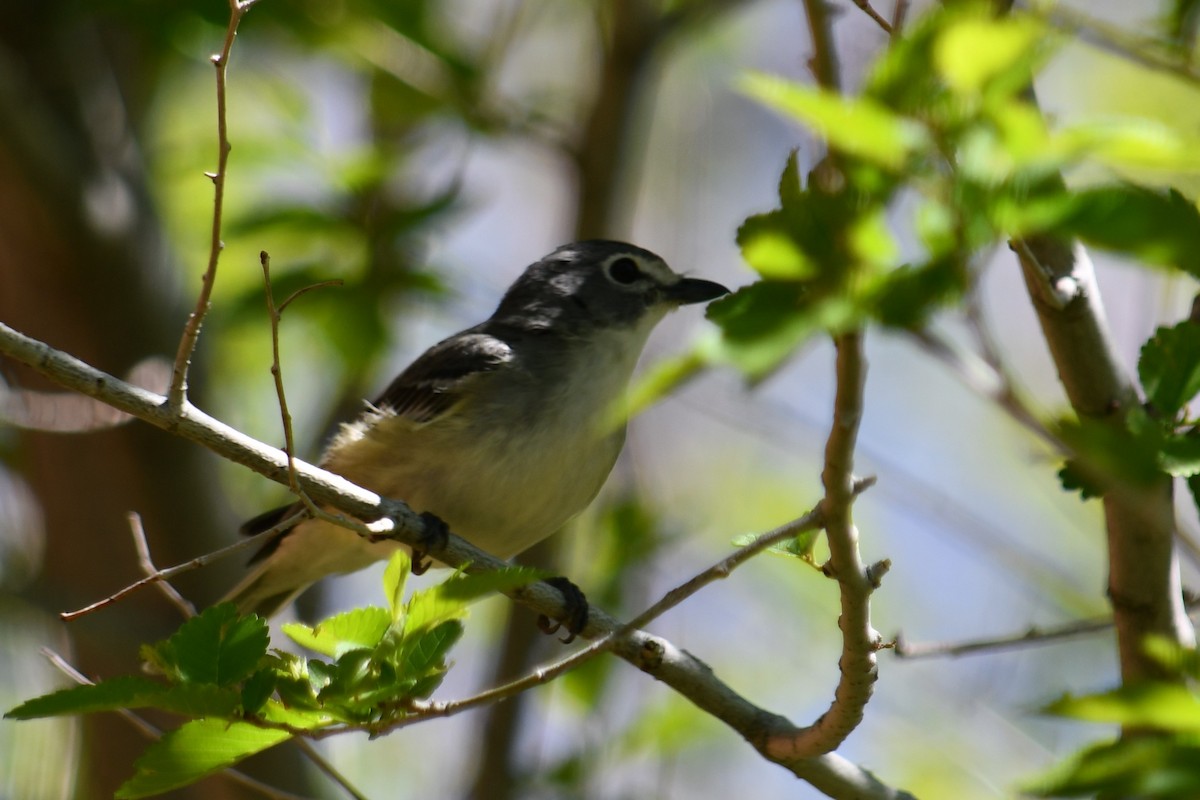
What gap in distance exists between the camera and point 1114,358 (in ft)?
11.1

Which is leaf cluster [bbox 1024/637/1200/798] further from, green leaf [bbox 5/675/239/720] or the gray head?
the gray head

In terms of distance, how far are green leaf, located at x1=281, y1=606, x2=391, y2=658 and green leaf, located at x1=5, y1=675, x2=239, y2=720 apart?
0.28 meters

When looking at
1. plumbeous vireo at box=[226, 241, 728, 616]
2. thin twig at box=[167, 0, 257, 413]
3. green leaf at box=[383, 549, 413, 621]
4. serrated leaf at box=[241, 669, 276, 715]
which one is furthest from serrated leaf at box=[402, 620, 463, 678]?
plumbeous vireo at box=[226, 241, 728, 616]

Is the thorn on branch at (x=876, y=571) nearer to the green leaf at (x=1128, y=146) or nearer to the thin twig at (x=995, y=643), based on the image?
the thin twig at (x=995, y=643)

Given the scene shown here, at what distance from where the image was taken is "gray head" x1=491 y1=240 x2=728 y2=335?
5559mm

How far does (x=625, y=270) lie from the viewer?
5.82 metres

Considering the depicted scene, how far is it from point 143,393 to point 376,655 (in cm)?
88

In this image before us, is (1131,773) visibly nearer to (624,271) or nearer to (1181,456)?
(1181,456)

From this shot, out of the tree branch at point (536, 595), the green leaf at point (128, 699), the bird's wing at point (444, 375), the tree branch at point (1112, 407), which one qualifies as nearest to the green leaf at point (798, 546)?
the tree branch at point (536, 595)

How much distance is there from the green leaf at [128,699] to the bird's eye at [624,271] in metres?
3.58

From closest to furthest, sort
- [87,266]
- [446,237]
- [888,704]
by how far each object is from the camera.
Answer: [446,237] < [87,266] < [888,704]

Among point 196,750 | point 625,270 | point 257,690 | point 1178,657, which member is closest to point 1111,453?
point 1178,657

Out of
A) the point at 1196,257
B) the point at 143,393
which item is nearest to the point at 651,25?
the point at 143,393

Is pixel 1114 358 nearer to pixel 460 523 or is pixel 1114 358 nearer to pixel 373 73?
pixel 460 523
